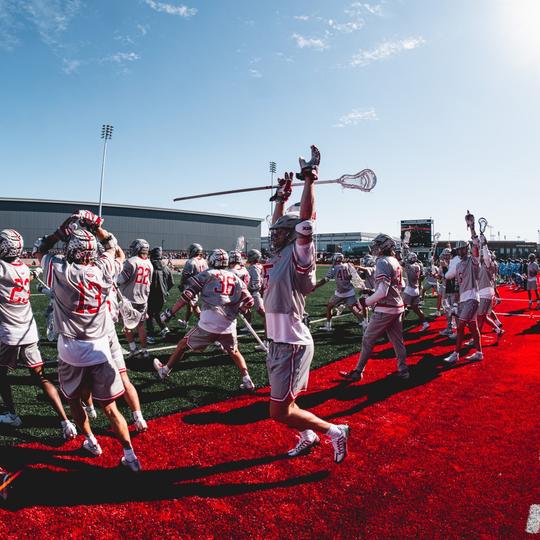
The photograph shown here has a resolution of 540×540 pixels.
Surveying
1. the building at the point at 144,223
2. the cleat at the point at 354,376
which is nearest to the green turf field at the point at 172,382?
the cleat at the point at 354,376

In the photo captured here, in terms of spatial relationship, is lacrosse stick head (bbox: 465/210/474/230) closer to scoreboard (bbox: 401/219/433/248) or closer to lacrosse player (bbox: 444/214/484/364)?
lacrosse player (bbox: 444/214/484/364)

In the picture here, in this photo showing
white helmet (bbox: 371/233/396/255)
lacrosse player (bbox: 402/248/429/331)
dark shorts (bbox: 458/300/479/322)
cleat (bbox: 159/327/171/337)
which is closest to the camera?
white helmet (bbox: 371/233/396/255)

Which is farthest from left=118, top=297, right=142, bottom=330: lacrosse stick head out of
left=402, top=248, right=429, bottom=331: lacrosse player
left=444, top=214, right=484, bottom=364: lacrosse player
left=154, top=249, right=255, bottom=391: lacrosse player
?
left=402, top=248, right=429, bottom=331: lacrosse player

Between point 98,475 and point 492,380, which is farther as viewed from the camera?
point 492,380

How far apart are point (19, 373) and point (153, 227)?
69751mm

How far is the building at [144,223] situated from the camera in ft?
208

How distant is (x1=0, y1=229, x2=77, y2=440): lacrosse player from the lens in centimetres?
448

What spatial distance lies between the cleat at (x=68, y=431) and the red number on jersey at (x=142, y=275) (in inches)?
151

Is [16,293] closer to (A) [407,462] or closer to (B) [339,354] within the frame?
(A) [407,462]

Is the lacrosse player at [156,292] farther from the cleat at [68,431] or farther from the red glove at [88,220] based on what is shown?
the red glove at [88,220]

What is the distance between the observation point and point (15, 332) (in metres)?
4.54

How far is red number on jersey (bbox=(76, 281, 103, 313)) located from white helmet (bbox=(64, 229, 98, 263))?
26 cm

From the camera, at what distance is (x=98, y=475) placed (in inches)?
146

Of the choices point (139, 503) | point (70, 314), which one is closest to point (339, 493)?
point (139, 503)
